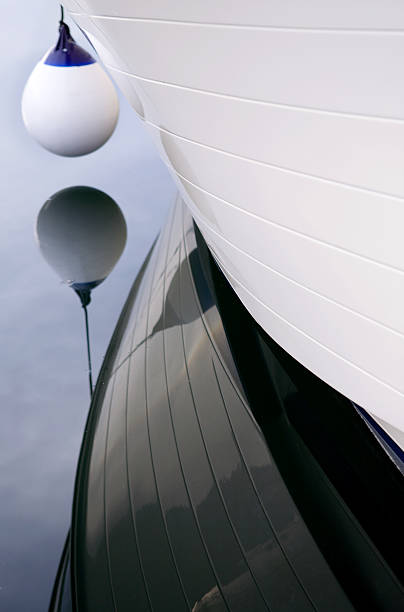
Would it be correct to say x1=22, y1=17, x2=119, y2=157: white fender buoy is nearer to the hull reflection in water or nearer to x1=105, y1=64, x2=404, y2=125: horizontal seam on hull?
the hull reflection in water

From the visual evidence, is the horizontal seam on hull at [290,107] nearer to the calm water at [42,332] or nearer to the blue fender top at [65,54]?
the calm water at [42,332]

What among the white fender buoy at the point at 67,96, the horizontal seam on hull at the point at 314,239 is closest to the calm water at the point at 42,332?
the white fender buoy at the point at 67,96

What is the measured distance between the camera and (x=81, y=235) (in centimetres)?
211

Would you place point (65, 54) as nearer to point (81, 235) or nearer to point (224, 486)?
point (81, 235)

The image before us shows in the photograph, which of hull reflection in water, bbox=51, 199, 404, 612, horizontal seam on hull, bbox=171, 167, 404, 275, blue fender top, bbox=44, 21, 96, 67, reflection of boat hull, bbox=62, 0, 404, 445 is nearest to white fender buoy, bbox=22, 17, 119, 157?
blue fender top, bbox=44, 21, 96, 67

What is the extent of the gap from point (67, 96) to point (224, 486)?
4.86 feet

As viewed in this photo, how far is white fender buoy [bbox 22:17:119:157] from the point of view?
2.19 m

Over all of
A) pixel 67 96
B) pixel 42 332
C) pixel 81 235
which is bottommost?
pixel 42 332

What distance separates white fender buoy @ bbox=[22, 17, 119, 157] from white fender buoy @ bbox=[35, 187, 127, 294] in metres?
0.17

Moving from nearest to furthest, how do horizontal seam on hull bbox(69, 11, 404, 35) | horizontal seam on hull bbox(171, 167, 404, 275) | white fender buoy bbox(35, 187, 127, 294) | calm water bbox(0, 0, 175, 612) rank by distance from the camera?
horizontal seam on hull bbox(69, 11, 404, 35), horizontal seam on hull bbox(171, 167, 404, 275), calm water bbox(0, 0, 175, 612), white fender buoy bbox(35, 187, 127, 294)

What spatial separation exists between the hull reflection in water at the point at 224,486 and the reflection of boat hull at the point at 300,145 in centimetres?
10

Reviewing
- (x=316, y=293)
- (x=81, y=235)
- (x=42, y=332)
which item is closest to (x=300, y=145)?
(x=316, y=293)

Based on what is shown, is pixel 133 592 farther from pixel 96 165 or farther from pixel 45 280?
pixel 96 165

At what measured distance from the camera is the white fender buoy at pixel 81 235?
201 cm
